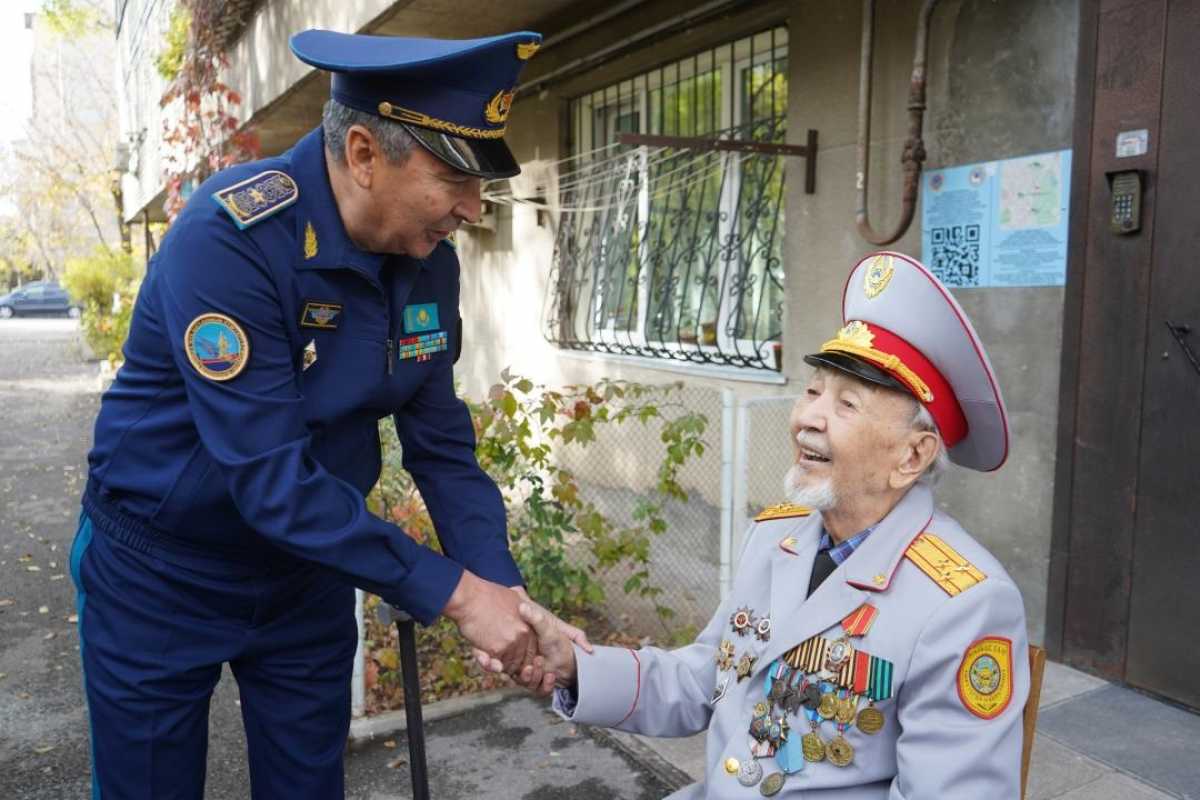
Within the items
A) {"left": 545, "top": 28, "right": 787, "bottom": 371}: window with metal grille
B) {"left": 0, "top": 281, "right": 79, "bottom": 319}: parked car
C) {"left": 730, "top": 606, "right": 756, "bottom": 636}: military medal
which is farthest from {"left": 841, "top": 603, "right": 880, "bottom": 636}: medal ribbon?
{"left": 0, "top": 281, "right": 79, "bottom": 319}: parked car

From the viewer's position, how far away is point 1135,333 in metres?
3.39

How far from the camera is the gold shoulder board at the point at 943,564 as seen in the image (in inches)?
62.2

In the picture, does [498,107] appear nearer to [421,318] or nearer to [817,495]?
[421,318]

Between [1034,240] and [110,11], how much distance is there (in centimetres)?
2575

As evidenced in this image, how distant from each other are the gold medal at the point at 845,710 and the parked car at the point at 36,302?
43.7 m

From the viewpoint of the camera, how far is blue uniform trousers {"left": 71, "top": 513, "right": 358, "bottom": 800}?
1.89 m

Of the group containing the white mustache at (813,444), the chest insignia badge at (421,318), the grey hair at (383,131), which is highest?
the grey hair at (383,131)

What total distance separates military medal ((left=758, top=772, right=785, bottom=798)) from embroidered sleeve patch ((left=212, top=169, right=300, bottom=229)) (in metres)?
1.29

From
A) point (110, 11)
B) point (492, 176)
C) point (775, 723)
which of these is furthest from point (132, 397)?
point (110, 11)

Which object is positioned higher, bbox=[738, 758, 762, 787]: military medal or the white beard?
the white beard

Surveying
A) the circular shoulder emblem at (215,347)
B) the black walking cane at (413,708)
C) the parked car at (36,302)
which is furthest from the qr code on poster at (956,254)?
the parked car at (36,302)

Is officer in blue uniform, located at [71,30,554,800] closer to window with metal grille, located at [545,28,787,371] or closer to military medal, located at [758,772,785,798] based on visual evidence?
military medal, located at [758,772,785,798]

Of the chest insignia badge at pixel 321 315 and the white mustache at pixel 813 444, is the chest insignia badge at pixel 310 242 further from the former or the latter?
the white mustache at pixel 813 444

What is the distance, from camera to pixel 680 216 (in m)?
6.21
